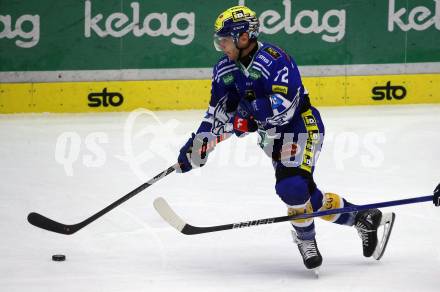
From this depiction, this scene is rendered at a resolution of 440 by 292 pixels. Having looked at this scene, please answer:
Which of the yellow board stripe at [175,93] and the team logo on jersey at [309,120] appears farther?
the yellow board stripe at [175,93]

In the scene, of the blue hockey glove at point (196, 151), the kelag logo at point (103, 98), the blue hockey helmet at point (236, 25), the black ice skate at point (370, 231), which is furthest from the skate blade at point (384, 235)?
the kelag logo at point (103, 98)

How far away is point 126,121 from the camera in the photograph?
9.33 metres

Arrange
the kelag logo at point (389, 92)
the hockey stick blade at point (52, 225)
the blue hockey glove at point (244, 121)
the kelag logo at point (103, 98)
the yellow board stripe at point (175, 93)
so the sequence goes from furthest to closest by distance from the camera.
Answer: the kelag logo at point (389, 92), the kelag logo at point (103, 98), the yellow board stripe at point (175, 93), the hockey stick blade at point (52, 225), the blue hockey glove at point (244, 121)

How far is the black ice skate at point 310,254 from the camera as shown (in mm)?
4852

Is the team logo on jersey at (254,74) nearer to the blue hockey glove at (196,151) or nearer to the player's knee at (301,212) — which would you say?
the blue hockey glove at (196,151)

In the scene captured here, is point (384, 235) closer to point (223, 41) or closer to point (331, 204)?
point (331, 204)

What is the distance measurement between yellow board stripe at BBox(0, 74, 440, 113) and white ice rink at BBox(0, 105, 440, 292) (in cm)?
18

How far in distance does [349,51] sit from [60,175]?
3.93 m

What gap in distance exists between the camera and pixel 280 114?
15.8ft

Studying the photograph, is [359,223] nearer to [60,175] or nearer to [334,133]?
[60,175]

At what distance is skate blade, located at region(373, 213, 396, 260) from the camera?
516cm

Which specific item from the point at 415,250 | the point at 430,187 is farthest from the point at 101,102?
the point at 415,250

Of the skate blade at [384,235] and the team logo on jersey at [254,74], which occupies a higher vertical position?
the team logo on jersey at [254,74]

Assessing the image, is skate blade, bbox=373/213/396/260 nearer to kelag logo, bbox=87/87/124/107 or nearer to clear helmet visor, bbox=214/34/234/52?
clear helmet visor, bbox=214/34/234/52
